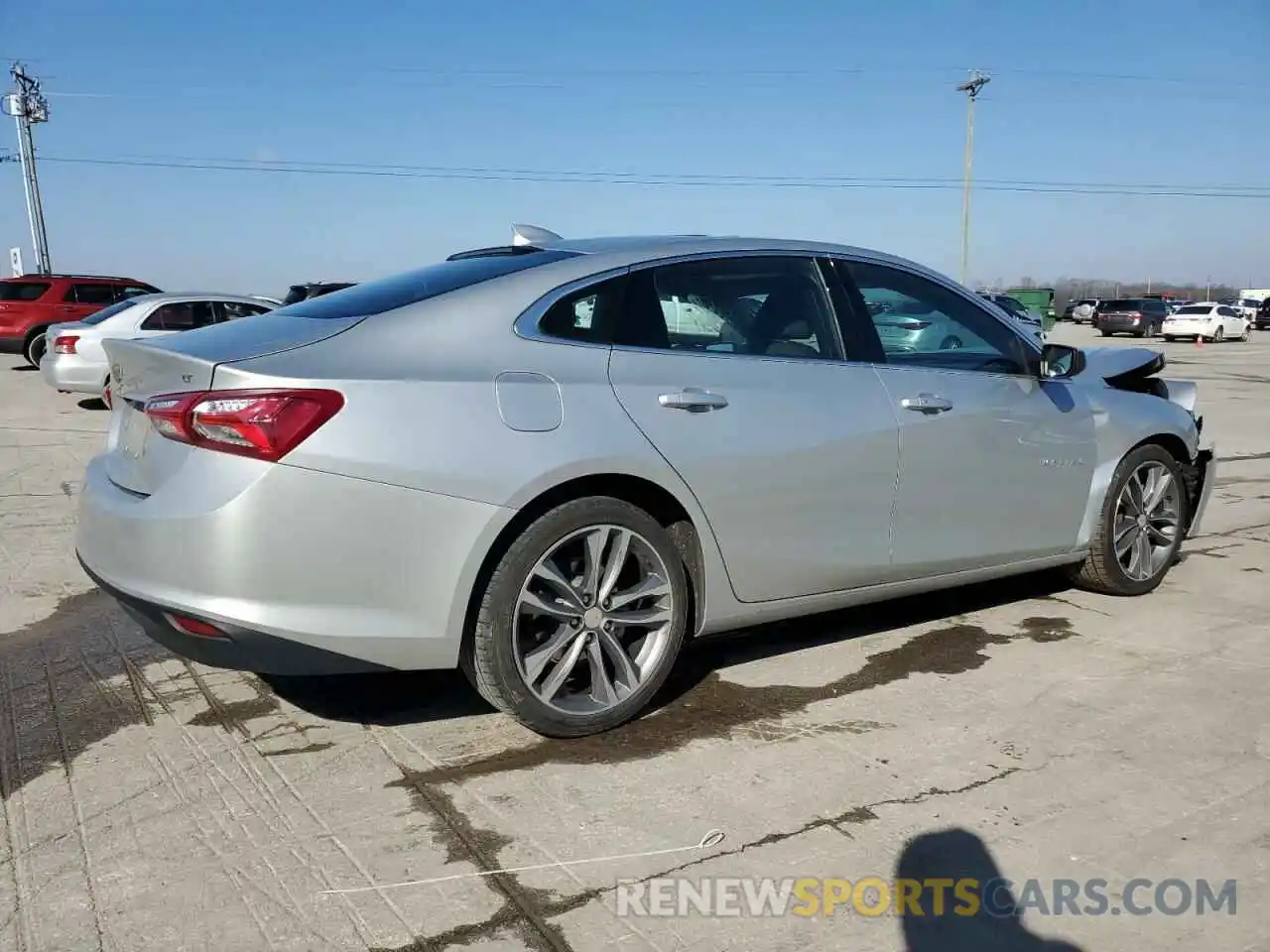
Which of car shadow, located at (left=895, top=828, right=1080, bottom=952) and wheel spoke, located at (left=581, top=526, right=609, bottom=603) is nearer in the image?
car shadow, located at (left=895, top=828, right=1080, bottom=952)

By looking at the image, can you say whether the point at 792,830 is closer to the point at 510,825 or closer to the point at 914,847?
the point at 914,847

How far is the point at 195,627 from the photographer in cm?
293

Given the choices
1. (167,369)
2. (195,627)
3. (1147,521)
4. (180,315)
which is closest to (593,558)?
(195,627)

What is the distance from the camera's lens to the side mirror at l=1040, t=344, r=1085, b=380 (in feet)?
14.9

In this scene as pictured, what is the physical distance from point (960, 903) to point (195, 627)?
2133 millimetres

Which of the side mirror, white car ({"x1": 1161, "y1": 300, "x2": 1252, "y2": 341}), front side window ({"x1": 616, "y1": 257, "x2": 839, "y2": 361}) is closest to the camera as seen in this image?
front side window ({"x1": 616, "y1": 257, "x2": 839, "y2": 361})

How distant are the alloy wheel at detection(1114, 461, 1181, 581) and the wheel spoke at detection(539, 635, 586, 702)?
285 centimetres

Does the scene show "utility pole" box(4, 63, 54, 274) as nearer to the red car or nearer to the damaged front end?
the red car

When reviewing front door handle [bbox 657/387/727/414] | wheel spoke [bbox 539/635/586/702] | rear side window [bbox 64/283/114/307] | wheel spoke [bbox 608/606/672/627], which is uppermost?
rear side window [bbox 64/283/114/307]

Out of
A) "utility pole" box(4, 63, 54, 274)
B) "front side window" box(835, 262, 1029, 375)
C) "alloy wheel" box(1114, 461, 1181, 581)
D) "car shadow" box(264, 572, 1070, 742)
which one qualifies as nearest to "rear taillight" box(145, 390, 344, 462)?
"car shadow" box(264, 572, 1070, 742)

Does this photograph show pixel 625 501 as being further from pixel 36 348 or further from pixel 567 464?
pixel 36 348

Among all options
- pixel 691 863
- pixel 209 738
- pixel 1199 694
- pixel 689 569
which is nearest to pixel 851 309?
pixel 689 569

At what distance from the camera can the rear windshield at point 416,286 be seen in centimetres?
338

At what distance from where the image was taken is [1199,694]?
12.6 ft
